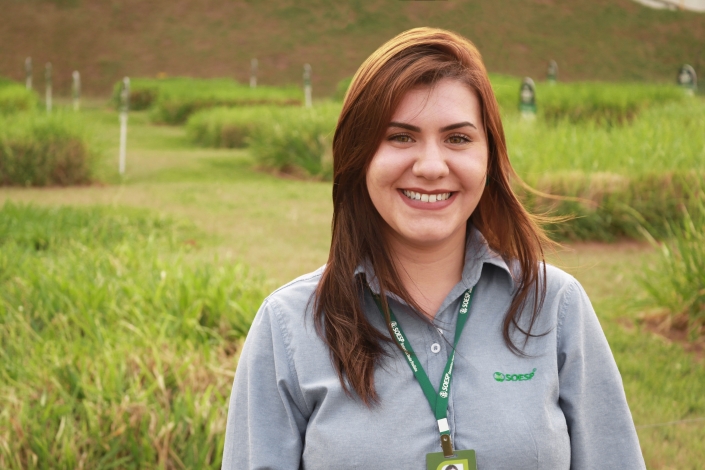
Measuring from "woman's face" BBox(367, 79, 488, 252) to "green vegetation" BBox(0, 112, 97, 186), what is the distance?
8027mm

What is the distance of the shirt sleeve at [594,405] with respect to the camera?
143 centimetres

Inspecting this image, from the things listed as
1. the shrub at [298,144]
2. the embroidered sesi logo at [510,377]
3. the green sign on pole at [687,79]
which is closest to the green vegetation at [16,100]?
the shrub at [298,144]

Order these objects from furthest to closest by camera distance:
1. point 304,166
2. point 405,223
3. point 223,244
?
point 304,166 < point 223,244 < point 405,223

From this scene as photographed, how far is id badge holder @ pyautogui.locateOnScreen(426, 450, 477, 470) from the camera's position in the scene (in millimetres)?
1311

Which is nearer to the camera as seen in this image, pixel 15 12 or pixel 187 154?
pixel 187 154

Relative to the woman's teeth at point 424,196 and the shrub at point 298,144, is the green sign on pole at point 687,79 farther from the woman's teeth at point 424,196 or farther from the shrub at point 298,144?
the woman's teeth at point 424,196

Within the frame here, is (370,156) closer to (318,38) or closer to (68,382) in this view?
(68,382)

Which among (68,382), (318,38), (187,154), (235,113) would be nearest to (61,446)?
(68,382)

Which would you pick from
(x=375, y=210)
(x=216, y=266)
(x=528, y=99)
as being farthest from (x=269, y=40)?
(x=375, y=210)

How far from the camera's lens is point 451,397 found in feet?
4.47

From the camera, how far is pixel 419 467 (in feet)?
4.35

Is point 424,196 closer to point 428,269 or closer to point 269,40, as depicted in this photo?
point 428,269

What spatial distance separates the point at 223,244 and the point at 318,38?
1168 inches

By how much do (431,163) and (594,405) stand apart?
50 centimetres
